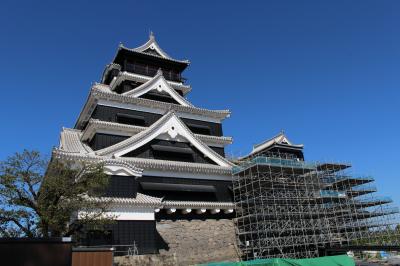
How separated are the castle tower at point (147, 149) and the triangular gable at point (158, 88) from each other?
8 centimetres

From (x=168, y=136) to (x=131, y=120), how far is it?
11.7 ft

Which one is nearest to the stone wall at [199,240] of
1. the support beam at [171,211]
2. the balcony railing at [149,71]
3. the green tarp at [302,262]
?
the support beam at [171,211]

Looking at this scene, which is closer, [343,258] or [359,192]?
[343,258]

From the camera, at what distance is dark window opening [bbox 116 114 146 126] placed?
28.6 metres

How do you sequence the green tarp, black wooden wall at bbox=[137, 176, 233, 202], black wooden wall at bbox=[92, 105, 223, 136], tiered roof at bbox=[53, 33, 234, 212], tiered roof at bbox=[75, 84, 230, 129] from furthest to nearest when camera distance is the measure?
tiered roof at bbox=[75, 84, 230, 129] < black wooden wall at bbox=[92, 105, 223, 136] < black wooden wall at bbox=[137, 176, 233, 202] < tiered roof at bbox=[53, 33, 234, 212] < the green tarp

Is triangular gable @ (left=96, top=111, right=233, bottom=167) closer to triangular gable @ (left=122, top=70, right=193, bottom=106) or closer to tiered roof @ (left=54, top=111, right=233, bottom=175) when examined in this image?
tiered roof @ (left=54, top=111, right=233, bottom=175)

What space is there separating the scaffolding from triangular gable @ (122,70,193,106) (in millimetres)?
8246

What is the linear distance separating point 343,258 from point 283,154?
18.5m

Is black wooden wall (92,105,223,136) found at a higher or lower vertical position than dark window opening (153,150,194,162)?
higher

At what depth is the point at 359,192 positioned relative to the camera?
112ft

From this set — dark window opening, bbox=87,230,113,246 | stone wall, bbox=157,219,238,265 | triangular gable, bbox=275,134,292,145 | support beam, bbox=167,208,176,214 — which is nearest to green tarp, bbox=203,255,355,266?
stone wall, bbox=157,219,238,265

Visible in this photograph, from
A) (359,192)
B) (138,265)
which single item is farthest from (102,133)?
(359,192)

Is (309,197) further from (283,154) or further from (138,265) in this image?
(138,265)

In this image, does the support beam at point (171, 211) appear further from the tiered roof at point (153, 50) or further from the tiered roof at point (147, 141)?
the tiered roof at point (153, 50)
